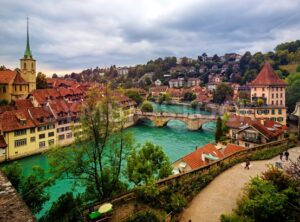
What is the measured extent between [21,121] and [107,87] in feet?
74.5

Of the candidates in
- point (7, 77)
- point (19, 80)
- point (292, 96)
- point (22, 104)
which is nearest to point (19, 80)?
point (19, 80)

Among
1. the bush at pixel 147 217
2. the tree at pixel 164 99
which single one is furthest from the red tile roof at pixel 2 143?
the tree at pixel 164 99

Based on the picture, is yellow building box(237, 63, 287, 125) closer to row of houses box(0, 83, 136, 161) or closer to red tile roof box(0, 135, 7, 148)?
row of houses box(0, 83, 136, 161)

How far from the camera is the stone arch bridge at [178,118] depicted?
5041cm

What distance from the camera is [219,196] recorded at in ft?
40.7

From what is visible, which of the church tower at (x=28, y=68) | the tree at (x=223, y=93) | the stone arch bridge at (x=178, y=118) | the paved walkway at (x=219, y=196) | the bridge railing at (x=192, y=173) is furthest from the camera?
the tree at (x=223, y=93)

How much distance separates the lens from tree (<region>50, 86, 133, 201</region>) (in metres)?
14.0

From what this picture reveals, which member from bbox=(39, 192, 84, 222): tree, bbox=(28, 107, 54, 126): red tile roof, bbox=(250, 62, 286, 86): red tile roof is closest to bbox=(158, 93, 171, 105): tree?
bbox=(250, 62, 286, 86): red tile roof

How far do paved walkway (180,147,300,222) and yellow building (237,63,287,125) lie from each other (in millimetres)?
26563

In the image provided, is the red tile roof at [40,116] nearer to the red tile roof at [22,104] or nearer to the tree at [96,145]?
the red tile roof at [22,104]

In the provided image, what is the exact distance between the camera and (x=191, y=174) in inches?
563

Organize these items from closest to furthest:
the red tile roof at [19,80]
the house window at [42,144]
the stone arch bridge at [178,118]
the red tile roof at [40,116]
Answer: the house window at [42,144] < the red tile roof at [40,116] < the red tile roof at [19,80] < the stone arch bridge at [178,118]

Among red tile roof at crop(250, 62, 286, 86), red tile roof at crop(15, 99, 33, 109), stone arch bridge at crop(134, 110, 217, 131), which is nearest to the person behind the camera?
red tile roof at crop(15, 99, 33, 109)

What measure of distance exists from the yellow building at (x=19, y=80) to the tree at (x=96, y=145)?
38556 millimetres
